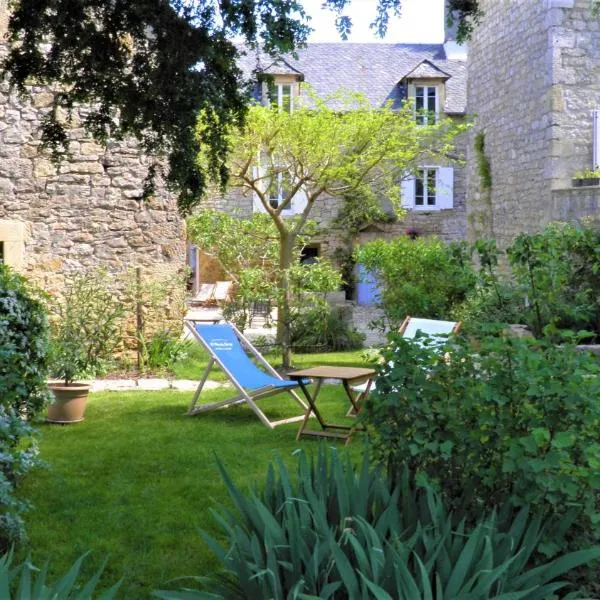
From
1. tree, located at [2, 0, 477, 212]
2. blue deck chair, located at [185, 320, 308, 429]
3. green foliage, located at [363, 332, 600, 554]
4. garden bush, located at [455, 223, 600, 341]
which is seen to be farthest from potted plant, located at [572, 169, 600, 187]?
green foliage, located at [363, 332, 600, 554]

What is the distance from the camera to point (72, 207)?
9.73 m

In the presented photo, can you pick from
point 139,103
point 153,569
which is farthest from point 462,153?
point 153,569

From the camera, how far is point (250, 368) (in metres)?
7.36

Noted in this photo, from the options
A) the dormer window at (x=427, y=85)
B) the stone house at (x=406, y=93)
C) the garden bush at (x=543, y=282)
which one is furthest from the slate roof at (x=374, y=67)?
the garden bush at (x=543, y=282)

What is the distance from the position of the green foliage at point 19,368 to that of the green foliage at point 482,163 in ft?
34.6

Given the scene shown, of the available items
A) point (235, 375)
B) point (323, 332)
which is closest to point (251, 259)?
point (323, 332)

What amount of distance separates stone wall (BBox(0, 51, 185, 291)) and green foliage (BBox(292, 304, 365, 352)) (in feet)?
8.09

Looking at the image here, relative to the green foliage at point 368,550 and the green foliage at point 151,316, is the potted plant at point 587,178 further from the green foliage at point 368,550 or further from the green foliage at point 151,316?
the green foliage at point 368,550

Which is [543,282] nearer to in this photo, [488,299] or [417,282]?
[488,299]

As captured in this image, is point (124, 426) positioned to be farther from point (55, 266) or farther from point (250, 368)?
point (55, 266)

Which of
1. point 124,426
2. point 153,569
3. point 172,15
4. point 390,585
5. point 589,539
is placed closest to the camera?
point 390,585

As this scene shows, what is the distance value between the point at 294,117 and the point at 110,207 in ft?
8.42

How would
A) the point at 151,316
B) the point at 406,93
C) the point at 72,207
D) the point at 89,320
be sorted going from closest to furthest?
the point at 89,320
the point at 72,207
the point at 151,316
the point at 406,93

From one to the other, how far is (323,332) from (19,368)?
23.7ft
